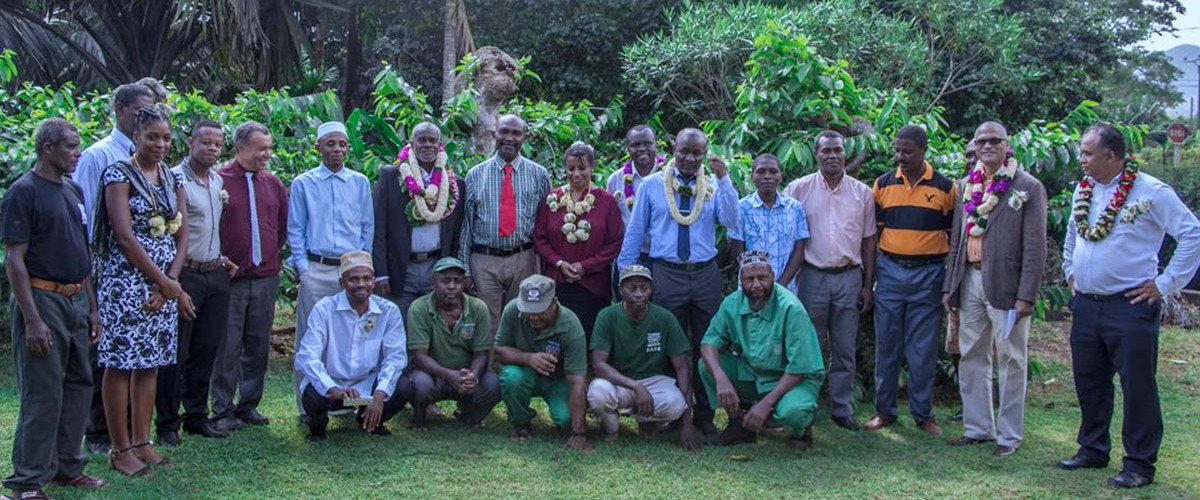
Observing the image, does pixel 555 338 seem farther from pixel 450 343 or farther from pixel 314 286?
pixel 314 286

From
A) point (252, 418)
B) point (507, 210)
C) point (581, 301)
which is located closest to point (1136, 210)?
point (581, 301)

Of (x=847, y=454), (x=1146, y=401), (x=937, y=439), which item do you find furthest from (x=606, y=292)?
(x=1146, y=401)

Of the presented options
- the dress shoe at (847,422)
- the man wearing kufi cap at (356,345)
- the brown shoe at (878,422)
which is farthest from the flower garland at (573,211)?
the brown shoe at (878,422)

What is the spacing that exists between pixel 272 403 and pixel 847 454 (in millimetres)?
3885

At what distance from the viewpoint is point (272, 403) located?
7238 mm

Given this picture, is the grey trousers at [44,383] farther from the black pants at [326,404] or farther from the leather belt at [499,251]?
the leather belt at [499,251]

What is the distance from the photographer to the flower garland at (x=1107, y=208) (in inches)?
212

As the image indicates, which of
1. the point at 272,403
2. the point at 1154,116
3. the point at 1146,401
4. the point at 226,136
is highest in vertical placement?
the point at 1154,116

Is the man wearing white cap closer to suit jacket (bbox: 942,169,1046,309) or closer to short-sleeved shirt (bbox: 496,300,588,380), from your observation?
short-sleeved shirt (bbox: 496,300,588,380)

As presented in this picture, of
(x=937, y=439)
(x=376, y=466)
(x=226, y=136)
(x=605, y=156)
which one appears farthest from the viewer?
(x=605, y=156)

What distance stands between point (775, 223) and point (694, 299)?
2.35 ft

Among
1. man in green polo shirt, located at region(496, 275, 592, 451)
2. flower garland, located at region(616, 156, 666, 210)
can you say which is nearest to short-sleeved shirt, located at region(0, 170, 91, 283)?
man in green polo shirt, located at region(496, 275, 592, 451)

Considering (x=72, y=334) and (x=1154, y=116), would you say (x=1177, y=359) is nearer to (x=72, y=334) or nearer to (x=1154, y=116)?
(x=72, y=334)

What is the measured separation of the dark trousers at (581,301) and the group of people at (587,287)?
0.06ft
